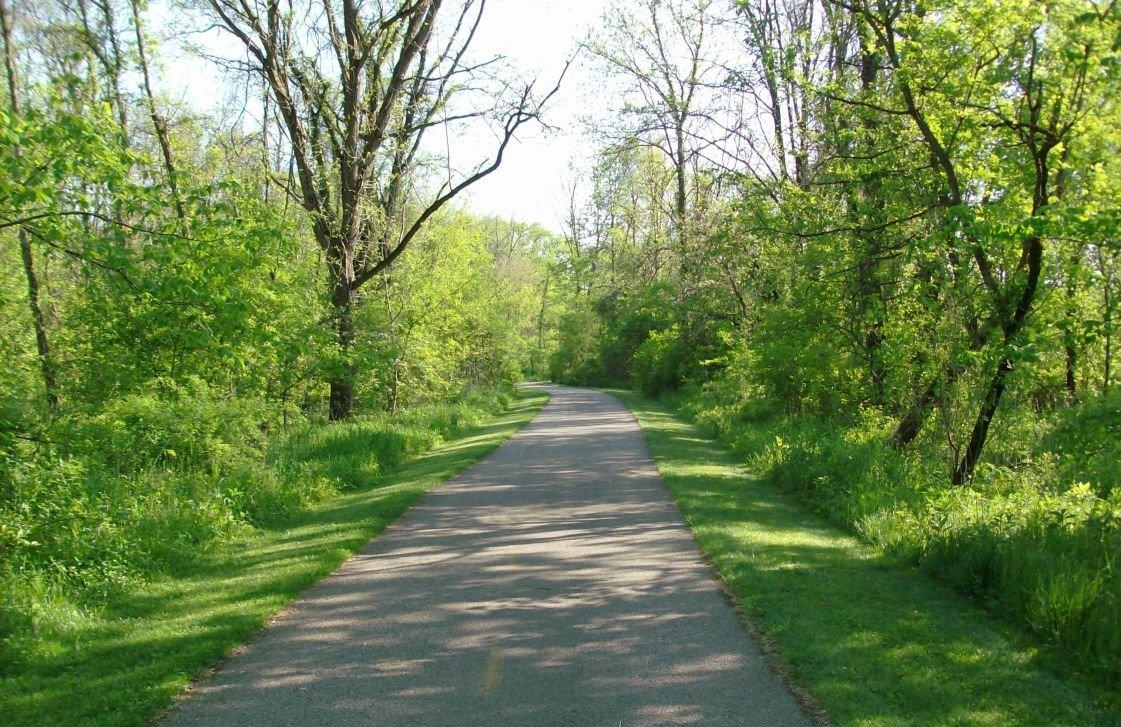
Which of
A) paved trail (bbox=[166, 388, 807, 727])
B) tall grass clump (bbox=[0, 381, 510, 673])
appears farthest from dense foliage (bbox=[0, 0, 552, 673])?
paved trail (bbox=[166, 388, 807, 727])

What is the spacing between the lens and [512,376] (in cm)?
4853

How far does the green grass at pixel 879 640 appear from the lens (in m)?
4.74

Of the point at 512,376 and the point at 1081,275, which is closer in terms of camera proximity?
the point at 1081,275

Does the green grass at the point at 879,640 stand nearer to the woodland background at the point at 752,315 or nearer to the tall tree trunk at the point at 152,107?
the woodland background at the point at 752,315

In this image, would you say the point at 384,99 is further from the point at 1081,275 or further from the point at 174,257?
the point at 1081,275

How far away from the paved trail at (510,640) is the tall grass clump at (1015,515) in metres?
2.17

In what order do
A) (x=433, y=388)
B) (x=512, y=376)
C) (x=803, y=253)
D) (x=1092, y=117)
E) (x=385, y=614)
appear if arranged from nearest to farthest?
(x=385, y=614) < (x=1092, y=117) < (x=803, y=253) < (x=433, y=388) < (x=512, y=376)

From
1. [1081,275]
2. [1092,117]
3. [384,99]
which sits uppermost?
[384,99]

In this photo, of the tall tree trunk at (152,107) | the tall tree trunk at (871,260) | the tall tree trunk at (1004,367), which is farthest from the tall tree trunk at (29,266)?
the tall tree trunk at (1004,367)

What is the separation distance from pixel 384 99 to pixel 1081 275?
16.2 metres

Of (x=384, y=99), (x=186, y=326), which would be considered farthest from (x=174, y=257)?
(x=384, y=99)

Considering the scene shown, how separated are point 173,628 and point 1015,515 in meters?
7.69

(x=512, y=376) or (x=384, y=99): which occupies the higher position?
(x=384, y=99)

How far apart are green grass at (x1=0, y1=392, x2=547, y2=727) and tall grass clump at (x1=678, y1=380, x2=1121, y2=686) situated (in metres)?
5.97
